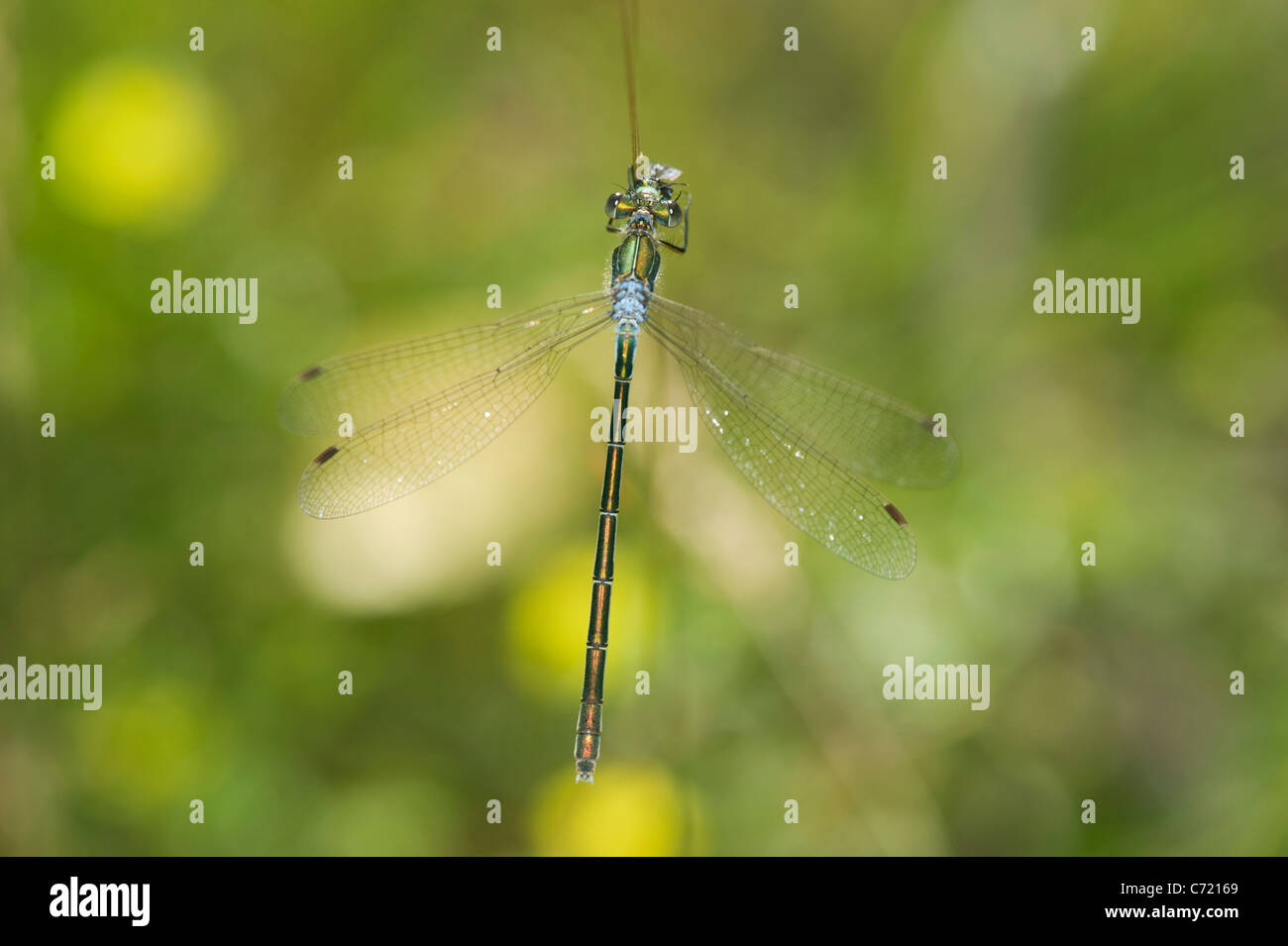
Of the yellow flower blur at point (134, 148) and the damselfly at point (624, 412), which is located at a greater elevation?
the yellow flower blur at point (134, 148)

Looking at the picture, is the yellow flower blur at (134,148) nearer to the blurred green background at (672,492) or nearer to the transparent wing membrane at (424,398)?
the blurred green background at (672,492)

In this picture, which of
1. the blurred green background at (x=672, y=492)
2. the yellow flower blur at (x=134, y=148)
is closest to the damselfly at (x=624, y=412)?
the blurred green background at (x=672, y=492)

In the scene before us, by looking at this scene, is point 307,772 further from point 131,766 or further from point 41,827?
point 41,827

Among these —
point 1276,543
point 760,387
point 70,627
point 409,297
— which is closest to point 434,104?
point 409,297

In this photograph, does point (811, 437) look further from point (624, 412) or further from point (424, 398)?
point (424, 398)

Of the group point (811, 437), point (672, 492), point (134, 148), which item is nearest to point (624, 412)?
point (672, 492)

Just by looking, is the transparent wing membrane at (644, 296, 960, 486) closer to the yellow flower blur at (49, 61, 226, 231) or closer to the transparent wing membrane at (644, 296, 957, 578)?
the transparent wing membrane at (644, 296, 957, 578)

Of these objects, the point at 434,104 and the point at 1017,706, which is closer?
the point at 1017,706
